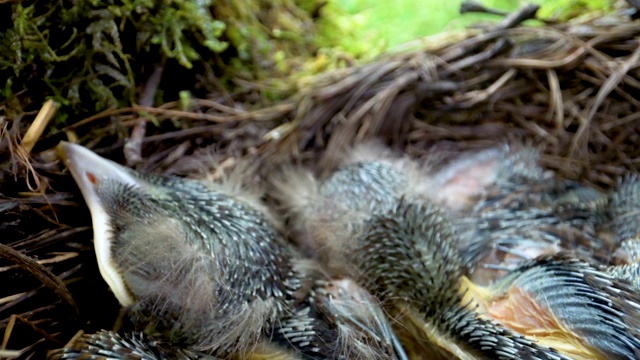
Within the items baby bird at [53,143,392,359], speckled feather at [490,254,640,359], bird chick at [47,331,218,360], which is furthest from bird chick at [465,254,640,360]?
bird chick at [47,331,218,360]

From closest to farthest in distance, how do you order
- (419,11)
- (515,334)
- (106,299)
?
(515,334) < (106,299) < (419,11)

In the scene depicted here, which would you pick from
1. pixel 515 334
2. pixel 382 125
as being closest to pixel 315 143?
pixel 382 125

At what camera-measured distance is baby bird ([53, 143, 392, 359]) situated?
90 cm

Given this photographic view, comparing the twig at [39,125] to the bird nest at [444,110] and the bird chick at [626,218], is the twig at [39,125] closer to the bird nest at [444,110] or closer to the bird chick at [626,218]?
the bird nest at [444,110]

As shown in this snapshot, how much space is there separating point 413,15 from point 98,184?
1543 millimetres

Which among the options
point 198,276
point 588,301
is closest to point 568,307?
point 588,301

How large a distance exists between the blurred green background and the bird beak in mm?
1164

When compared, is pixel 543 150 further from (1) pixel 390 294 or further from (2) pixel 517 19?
(1) pixel 390 294

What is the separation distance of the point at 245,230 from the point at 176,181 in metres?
0.20

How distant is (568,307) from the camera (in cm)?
89

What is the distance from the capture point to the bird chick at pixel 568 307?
0.81 metres

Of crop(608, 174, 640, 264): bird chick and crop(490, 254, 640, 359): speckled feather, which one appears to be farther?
crop(608, 174, 640, 264): bird chick

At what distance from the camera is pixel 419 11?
6.90 feet

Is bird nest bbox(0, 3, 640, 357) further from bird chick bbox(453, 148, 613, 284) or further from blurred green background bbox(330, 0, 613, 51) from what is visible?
blurred green background bbox(330, 0, 613, 51)
